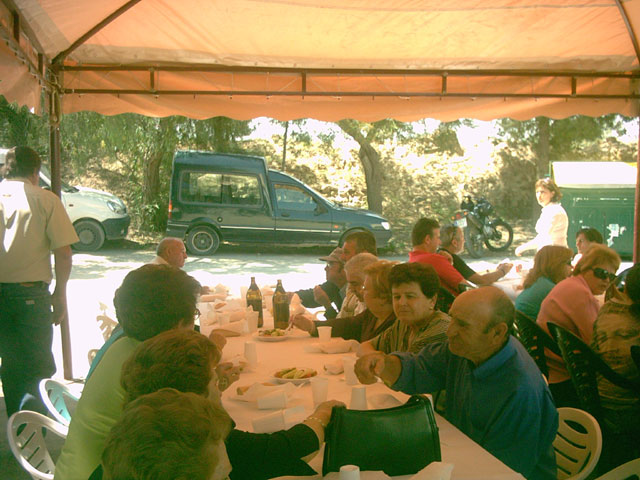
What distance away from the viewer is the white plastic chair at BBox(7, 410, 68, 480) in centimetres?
227

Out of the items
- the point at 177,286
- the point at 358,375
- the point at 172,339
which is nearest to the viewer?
the point at 172,339

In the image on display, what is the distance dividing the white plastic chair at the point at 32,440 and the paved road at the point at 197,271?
463 centimetres

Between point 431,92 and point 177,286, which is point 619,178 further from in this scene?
point 177,286

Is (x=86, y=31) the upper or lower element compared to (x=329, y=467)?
upper

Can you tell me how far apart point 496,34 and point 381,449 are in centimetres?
422

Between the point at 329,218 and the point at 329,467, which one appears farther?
the point at 329,218

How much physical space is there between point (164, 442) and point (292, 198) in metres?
13.4

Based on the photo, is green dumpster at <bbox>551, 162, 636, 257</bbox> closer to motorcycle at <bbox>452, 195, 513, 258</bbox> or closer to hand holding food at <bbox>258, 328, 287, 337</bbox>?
motorcycle at <bbox>452, 195, 513, 258</bbox>

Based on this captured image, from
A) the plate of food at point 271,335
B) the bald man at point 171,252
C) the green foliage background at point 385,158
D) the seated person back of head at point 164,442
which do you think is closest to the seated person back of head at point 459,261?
the bald man at point 171,252

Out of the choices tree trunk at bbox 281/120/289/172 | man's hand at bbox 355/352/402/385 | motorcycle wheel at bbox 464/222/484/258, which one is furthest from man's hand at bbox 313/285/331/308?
tree trunk at bbox 281/120/289/172

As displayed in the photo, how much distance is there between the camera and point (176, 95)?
18.8 ft

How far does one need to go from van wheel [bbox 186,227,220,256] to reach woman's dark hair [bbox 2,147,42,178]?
Answer: 34.4 feet

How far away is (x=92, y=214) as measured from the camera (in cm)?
1383

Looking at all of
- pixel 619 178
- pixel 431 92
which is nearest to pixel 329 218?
pixel 619 178
